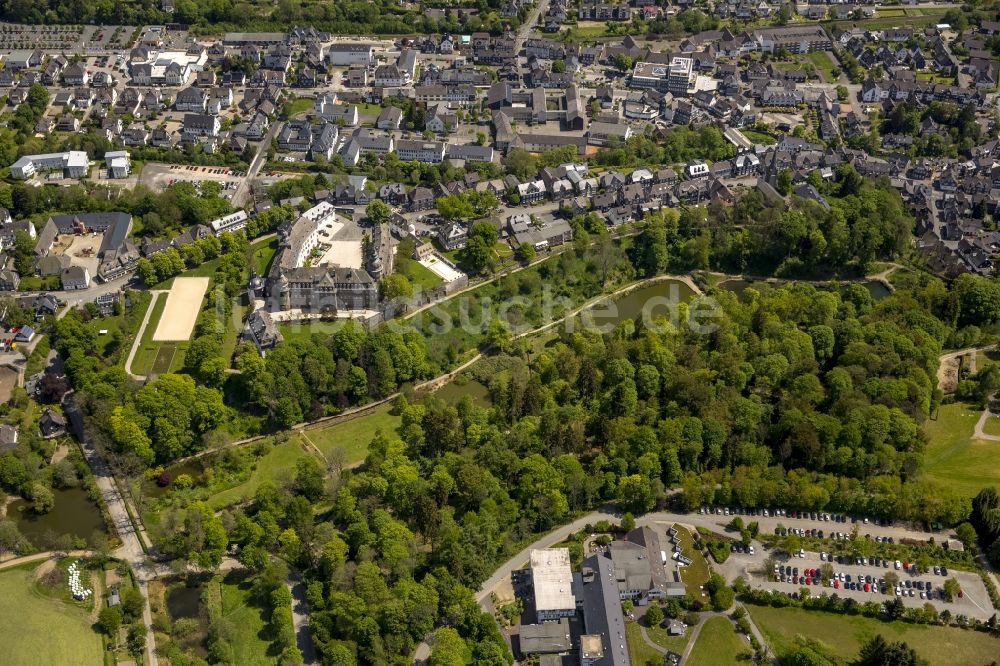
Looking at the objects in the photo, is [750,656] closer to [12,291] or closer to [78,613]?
[78,613]

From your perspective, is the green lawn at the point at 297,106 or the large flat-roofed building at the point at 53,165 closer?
the large flat-roofed building at the point at 53,165

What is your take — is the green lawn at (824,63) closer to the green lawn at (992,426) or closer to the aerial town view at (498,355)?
the aerial town view at (498,355)

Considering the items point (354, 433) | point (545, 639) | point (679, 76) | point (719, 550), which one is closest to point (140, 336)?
point (354, 433)

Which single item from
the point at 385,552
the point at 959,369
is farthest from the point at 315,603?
the point at 959,369

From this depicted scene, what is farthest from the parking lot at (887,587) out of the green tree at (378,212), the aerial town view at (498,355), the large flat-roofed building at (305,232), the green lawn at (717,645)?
the green tree at (378,212)

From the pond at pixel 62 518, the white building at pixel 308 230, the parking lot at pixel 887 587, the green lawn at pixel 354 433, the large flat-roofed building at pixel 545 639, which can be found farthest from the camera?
the white building at pixel 308 230
